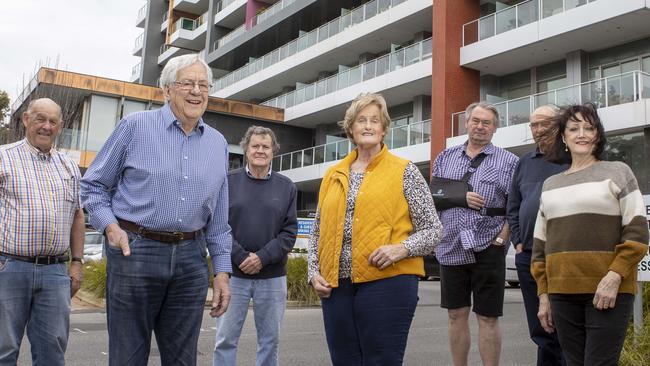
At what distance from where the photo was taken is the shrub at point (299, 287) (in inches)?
504

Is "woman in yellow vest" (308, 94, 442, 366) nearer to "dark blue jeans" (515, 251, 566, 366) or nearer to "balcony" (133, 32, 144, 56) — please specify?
"dark blue jeans" (515, 251, 566, 366)

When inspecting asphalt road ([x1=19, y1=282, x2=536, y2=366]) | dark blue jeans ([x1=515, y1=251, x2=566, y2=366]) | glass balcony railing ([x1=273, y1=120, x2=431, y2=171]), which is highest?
glass balcony railing ([x1=273, y1=120, x2=431, y2=171])

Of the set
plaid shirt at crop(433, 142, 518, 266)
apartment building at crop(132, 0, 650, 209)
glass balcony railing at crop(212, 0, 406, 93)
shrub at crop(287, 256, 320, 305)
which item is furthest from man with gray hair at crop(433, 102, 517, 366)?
glass balcony railing at crop(212, 0, 406, 93)

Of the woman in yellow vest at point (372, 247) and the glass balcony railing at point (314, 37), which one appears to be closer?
the woman in yellow vest at point (372, 247)

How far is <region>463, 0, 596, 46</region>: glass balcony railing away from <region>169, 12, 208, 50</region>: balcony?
26969 mm

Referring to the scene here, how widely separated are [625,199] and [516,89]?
2237 centimetres

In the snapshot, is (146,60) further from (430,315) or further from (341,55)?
(430,315)

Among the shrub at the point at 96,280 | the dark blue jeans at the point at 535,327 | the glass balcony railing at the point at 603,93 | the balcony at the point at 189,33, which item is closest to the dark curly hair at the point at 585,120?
the dark blue jeans at the point at 535,327

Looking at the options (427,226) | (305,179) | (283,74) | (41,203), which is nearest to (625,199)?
(427,226)

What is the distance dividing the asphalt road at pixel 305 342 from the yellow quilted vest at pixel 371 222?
132 inches

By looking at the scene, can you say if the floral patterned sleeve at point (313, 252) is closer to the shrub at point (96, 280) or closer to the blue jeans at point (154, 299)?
the blue jeans at point (154, 299)

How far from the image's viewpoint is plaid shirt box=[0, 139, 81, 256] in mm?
4117

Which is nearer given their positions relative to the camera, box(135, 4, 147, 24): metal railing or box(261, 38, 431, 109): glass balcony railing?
Result: box(261, 38, 431, 109): glass balcony railing

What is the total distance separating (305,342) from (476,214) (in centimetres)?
383
